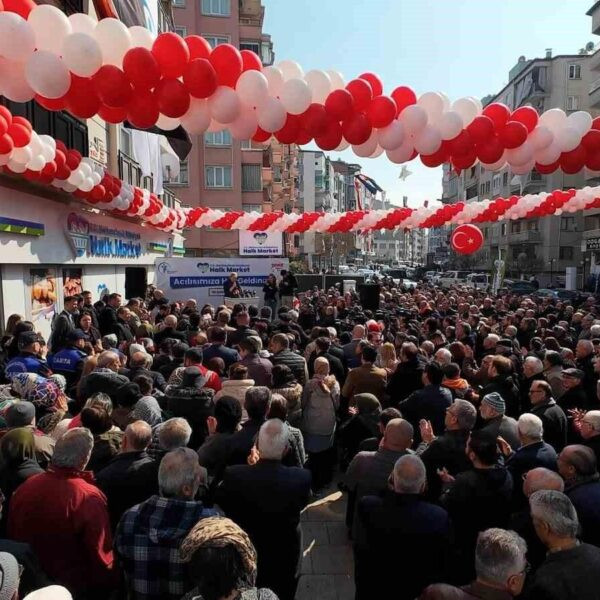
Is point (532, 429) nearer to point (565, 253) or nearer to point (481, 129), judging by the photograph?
point (481, 129)

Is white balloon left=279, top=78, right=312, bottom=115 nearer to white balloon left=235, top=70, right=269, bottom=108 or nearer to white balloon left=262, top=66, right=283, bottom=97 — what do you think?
white balloon left=262, top=66, right=283, bottom=97

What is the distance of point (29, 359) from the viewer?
559 cm

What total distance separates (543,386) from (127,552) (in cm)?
394

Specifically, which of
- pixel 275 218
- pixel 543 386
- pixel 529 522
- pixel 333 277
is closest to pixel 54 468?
pixel 529 522

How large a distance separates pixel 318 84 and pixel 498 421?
12.3 ft

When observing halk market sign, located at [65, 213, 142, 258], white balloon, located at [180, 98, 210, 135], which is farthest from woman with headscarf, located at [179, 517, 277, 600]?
halk market sign, located at [65, 213, 142, 258]

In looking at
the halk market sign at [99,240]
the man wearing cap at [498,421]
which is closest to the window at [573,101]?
the halk market sign at [99,240]

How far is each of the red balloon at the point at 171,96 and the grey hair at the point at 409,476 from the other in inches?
144

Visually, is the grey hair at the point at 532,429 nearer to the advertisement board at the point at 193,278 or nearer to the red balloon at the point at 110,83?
the red balloon at the point at 110,83

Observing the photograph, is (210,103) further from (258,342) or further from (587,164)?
(587,164)

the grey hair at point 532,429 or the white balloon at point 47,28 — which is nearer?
the grey hair at point 532,429

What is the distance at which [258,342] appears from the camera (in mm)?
6387

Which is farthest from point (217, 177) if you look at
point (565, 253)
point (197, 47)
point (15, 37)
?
point (565, 253)

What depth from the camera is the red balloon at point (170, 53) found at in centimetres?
483
